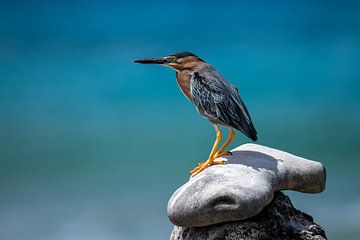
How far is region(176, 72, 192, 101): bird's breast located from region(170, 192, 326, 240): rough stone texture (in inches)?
49.0

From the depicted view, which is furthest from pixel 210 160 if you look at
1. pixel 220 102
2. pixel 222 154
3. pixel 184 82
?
pixel 184 82

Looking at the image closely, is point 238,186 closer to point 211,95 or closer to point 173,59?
point 211,95

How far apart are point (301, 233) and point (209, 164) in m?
1.01

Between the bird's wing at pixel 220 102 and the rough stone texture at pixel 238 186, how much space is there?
323 mm

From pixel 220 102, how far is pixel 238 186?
2.77 feet

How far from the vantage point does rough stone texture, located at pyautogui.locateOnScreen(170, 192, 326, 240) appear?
5.37m

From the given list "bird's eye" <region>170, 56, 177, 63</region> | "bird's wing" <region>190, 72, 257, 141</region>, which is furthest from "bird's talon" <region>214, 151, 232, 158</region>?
"bird's eye" <region>170, 56, 177, 63</region>

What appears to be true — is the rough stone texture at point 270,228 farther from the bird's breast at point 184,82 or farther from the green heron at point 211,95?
the bird's breast at point 184,82

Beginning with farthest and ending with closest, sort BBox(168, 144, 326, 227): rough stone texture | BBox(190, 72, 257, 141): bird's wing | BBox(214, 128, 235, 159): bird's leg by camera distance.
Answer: BBox(214, 128, 235, 159): bird's leg
BBox(190, 72, 257, 141): bird's wing
BBox(168, 144, 326, 227): rough stone texture

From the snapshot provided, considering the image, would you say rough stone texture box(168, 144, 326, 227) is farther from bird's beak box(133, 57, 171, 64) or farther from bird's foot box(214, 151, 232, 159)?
bird's beak box(133, 57, 171, 64)

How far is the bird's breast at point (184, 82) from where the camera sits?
5.97 m

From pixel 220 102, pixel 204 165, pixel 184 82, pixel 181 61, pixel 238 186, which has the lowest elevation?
pixel 238 186

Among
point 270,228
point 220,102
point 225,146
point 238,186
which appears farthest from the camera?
point 225,146

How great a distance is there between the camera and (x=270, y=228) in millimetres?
5434
